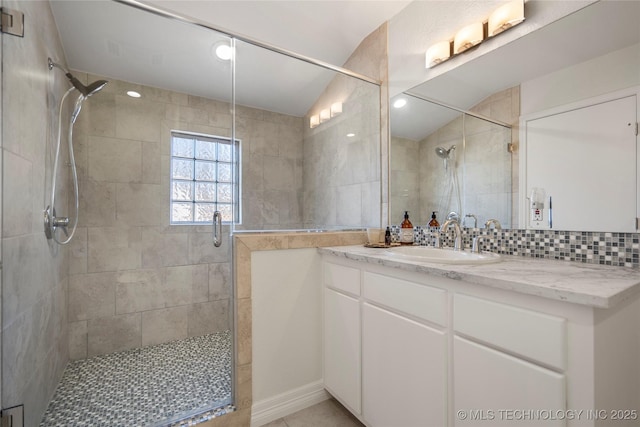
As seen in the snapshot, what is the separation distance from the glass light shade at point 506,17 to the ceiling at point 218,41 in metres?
0.76

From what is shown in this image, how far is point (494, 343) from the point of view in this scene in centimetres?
92

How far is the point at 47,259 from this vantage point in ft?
5.13

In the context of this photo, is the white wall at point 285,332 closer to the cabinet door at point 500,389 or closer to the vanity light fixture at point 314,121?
the cabinet door at point 500,389

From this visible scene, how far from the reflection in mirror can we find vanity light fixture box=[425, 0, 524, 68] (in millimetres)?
269

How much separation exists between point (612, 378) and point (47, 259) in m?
2.45

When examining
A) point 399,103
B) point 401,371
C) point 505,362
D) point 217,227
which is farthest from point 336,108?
point 505,362

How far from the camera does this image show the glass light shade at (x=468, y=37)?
1.54 meters

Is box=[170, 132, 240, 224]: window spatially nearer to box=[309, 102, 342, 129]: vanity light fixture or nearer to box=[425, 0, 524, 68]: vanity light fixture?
box=[309, 102, 342, 129]: vanity light fixture

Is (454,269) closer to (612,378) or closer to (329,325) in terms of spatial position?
(612,378)

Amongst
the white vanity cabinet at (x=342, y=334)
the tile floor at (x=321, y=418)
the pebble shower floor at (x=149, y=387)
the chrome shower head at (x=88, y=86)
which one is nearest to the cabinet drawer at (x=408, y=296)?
the white vanity cabinet at (x=342, y=334)

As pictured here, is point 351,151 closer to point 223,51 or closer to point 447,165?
point 447,165

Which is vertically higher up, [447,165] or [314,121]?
[314,121]

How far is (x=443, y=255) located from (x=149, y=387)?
6.40 ft

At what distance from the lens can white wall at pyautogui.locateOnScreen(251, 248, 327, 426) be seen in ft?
5.32
